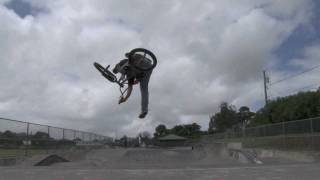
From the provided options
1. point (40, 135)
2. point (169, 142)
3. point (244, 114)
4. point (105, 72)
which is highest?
point (244, 114)

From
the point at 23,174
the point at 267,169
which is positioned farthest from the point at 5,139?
the point at 267,169

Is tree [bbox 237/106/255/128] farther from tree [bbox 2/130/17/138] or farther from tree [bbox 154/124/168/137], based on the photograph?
tree [bbox 2/130/17/138]

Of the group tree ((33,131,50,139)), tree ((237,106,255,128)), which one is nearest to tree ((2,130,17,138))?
tree ((33,131,50,139))

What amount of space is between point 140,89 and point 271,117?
57.0 m

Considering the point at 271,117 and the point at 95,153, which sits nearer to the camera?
the point at 95,153

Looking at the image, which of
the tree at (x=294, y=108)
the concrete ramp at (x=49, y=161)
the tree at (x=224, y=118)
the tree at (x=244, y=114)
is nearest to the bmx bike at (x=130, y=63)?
the concrete ramp at (x=49, y=161)

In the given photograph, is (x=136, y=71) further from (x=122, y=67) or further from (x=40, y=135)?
(x=40, y=135)

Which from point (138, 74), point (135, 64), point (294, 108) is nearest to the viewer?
point (135, 64)

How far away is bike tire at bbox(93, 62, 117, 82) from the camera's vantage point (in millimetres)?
15445

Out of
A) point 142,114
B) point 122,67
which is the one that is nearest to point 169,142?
point 142,114

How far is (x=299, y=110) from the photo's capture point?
201 ft

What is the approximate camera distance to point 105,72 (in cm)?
1550

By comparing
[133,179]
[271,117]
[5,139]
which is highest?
[271,117]

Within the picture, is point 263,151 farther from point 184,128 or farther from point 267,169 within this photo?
point 184,128
